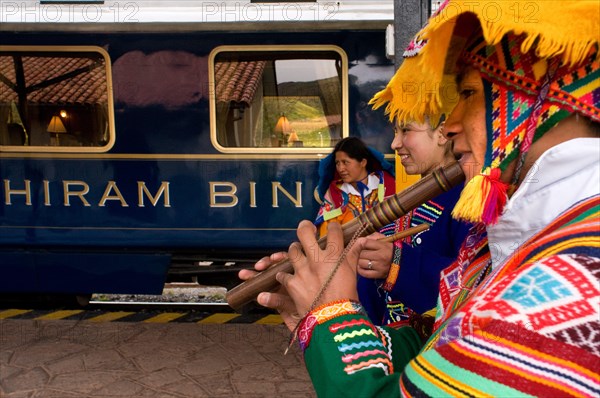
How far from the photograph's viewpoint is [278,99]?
4.40 m

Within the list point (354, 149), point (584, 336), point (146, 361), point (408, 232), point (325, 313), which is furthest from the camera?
point (146, 361)

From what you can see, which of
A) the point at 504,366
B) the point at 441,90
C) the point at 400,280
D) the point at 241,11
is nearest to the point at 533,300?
the point at 504,366

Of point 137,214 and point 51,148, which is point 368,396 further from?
point 51,148

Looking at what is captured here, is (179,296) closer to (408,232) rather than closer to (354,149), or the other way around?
(354,149)

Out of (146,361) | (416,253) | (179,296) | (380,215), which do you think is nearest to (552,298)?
(380,215)

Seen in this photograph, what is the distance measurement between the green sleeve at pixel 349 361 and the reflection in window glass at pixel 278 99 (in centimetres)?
348

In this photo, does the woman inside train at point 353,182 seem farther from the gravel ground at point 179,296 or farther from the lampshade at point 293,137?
the gravel ground at point 179,296

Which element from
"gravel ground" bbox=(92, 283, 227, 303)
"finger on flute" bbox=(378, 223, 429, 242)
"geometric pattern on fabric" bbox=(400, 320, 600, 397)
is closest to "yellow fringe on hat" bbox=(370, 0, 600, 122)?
"geometric pattern on fabric" bbox=(400, 320, 600, 397)

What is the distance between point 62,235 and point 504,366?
431 cm

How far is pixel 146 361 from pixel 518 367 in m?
3.61

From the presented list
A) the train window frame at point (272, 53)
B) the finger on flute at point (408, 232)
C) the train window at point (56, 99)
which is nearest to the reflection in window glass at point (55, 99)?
the train window at point (56, 99)

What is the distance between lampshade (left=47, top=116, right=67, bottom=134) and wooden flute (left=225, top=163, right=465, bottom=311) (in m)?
3.70

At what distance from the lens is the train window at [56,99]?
4402 mm

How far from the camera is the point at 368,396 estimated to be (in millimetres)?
859
